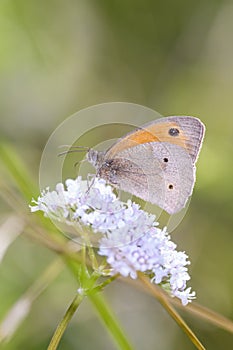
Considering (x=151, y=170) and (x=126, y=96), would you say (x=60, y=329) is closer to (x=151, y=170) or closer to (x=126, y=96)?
(x=151, y=170)

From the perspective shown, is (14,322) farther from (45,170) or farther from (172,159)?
(45,170)

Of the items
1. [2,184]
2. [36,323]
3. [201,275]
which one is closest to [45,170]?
[36,323]

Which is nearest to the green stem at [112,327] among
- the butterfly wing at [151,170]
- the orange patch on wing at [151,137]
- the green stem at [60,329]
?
the green stem at [60,329]

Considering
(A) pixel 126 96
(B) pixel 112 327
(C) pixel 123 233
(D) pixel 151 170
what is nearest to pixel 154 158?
(D) pixel 151 170

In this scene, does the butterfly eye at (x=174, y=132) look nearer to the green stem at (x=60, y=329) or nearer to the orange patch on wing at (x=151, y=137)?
the orange patch on wing at (x=151, y=137)

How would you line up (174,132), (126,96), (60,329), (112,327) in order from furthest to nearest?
(126,96), (174,132), (112,327), (60,329)

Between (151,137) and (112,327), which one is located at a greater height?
(151,137)

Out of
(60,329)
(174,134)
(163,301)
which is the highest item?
(174,134)
